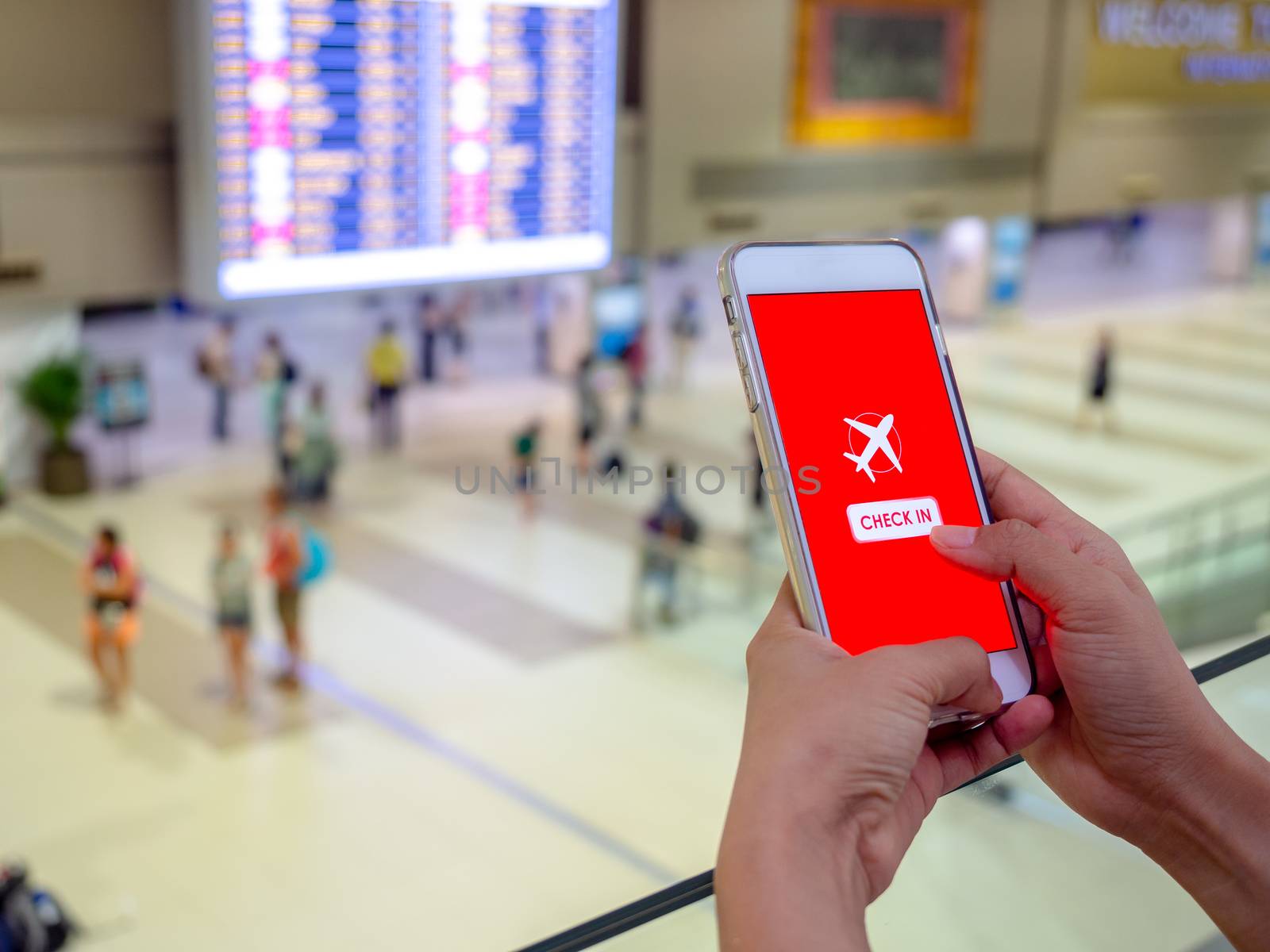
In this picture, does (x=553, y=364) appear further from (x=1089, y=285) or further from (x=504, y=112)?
(x=1089, y=285)

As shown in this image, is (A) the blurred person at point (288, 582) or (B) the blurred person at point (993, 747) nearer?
(B) the blurred person at point (993, 747)

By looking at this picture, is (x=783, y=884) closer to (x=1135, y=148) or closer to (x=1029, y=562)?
(x=1029, y=562)

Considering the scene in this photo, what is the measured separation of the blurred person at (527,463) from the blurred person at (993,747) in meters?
12.1

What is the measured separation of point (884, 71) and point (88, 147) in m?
11.0

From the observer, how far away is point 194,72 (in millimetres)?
10070

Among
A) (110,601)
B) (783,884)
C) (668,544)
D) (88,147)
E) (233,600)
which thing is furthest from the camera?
(88,147)

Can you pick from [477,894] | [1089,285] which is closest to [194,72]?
[477,894]

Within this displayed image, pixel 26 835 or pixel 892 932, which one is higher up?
pixel 892 932

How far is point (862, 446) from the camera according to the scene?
1685mm

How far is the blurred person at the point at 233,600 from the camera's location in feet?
30.8

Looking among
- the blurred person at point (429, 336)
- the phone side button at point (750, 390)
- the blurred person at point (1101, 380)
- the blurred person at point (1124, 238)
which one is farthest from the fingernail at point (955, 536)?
the blurred person at point (1124, 238)

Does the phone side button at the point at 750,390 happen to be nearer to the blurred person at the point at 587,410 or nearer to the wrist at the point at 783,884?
the wrist at the point at 783,884

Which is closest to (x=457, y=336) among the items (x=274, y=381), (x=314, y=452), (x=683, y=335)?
(x=683, y=335)

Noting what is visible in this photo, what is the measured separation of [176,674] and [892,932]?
9.40 meters
